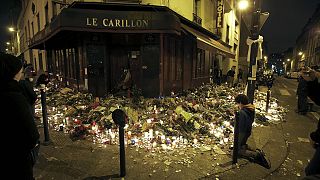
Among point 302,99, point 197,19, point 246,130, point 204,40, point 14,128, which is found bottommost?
point 246,130

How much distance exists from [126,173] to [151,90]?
253 inches

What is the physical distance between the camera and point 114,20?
8250 mm

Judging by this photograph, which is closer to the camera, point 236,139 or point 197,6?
point 236,139

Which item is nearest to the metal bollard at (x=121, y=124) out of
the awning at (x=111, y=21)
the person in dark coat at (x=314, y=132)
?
the person in dark coat at (x=314, y=132)

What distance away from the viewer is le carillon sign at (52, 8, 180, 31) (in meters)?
7.74

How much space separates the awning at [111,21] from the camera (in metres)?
7.74

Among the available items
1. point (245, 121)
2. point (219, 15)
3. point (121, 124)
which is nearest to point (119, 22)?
point (121, 124)

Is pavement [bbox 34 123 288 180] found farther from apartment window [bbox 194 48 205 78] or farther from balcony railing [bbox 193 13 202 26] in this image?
balcony railing [bbox 193 13 202 26]

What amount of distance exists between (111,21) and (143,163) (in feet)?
19.5

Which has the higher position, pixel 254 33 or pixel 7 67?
pixel 254 33

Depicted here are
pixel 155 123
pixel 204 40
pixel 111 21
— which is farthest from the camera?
pixel 204 40

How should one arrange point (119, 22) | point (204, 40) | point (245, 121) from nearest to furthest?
point (245, 121)
point (119, 22)
point (204, 40)

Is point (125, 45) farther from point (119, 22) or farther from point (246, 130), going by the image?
point (246, 130)

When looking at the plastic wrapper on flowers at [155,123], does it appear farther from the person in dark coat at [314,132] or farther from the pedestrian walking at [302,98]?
the person in dark coat at [314,132]
